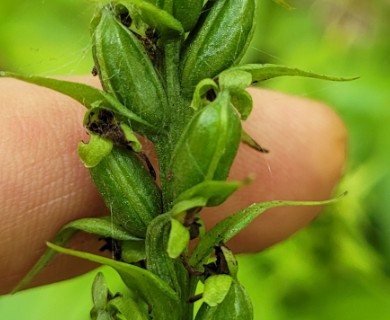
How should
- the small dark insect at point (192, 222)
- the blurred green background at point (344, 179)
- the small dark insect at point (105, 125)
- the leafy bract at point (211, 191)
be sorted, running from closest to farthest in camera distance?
the leafy bract at point (211, 191)
the small dark insect at point (192, 222)
the small dark insect at point (105, 125)
the blurred green background at point (344, 179)

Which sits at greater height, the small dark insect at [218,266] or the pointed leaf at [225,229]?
the pointed leaf at [225,229]

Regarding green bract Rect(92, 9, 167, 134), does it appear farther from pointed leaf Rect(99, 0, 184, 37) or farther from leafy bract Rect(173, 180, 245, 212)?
leafy bract Rect(173, 180, 245, 212)

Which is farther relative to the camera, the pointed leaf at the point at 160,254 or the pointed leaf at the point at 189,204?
the pointed leaf at the point at 160,254

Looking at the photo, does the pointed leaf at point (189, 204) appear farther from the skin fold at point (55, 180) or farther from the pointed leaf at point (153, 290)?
the skin fold at point (55, 180)

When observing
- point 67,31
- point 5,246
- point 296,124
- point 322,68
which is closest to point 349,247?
point 296,124

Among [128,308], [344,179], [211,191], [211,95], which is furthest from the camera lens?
[344,179]

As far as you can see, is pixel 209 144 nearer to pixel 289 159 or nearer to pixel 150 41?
pixel 150 41

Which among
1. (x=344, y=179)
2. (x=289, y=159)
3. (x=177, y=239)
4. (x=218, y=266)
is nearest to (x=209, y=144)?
(x=177, y=239)

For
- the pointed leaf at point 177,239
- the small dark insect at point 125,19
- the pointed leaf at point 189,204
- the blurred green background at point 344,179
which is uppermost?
the small dark insect at point 125,19

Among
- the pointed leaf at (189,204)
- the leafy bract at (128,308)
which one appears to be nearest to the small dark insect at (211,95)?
the pointed leaf at (189,204)
